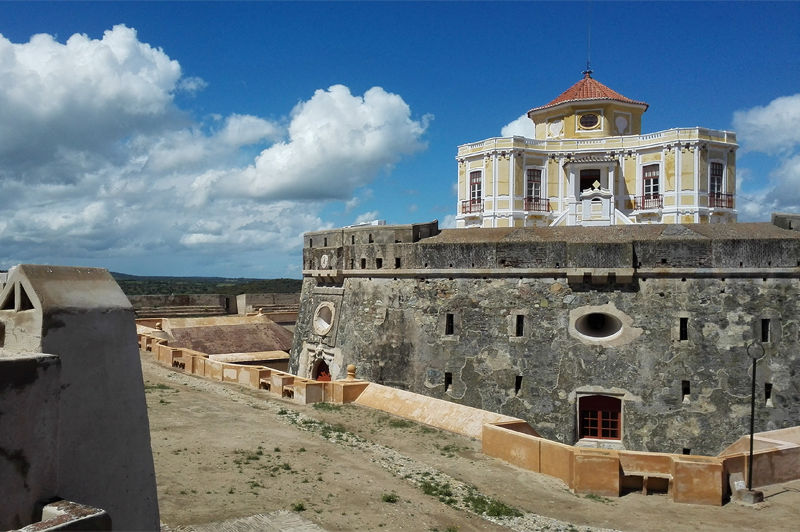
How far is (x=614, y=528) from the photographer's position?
8984 mm

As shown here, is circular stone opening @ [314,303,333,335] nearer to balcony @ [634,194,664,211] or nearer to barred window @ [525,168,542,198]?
barred window @ [525,168,542,198]

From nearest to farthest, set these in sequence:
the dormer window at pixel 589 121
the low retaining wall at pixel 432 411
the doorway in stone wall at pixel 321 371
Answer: the low retaining wall at pixel 432 411 → the doorway in stone wall at pixel 321 371 → the dormer window at pixel 589 121

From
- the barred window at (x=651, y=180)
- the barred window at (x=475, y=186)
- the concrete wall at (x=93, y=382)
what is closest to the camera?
the concrete wall at (x=93, y=382)

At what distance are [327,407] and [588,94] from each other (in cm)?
1844

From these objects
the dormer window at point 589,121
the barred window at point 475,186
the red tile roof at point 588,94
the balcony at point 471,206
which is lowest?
the balcony at point 471,206

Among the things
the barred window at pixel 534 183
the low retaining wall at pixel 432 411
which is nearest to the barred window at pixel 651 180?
the barred window at pixel 534 183

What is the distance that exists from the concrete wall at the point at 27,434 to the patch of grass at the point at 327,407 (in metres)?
10.6

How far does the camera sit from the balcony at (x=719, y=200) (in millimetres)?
23661

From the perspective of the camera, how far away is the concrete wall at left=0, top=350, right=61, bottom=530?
388 cm

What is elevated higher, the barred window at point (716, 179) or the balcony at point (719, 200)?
the barred window at point (716, 179)

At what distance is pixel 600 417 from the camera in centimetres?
1608

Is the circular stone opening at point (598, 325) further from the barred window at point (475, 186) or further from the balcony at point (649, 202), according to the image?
the barred window at point (475, 186)

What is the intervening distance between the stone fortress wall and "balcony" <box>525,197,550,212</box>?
22.3ft

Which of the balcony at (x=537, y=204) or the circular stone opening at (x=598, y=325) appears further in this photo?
the balcony at (x=537, y=204)
